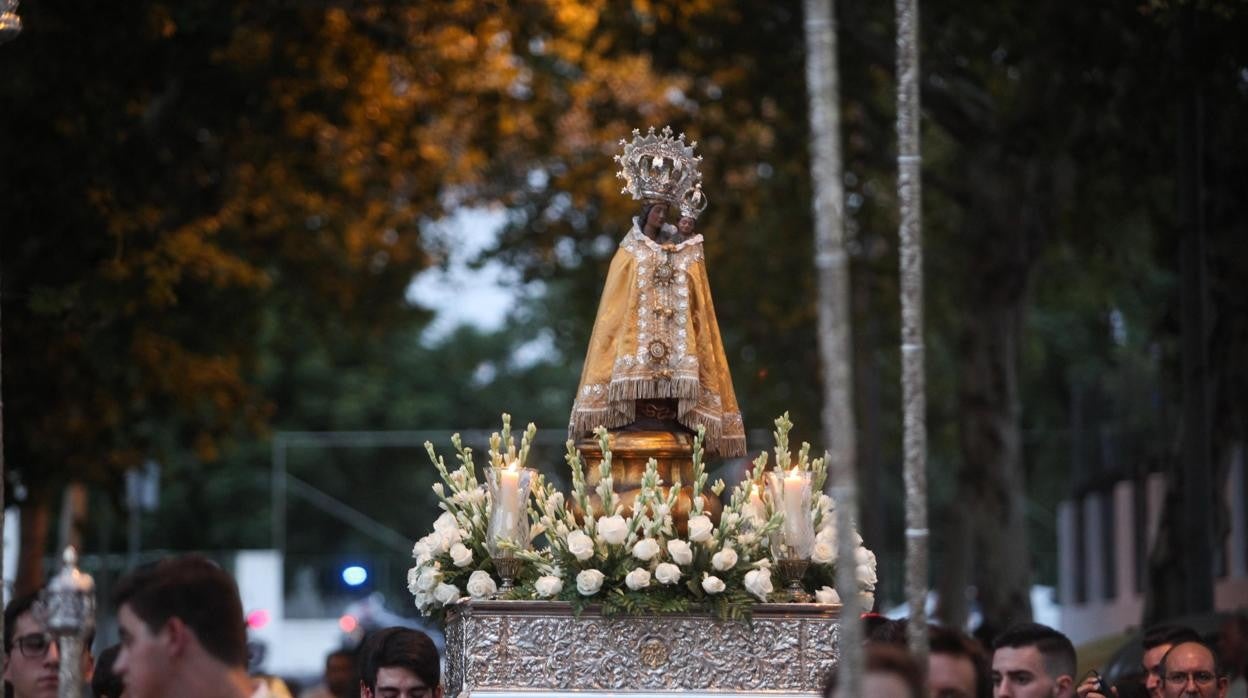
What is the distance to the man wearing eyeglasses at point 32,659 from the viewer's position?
9711 mm

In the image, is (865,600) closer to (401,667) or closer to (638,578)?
(638,578)

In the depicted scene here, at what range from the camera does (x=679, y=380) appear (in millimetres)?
10805

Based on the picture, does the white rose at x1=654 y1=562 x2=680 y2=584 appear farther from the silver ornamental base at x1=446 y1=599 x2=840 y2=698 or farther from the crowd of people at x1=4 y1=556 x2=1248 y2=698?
the crowd of people at x1=4 y1=556 x2=1248 y2=698

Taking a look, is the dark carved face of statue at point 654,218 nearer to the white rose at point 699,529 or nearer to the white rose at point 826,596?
the white rose at point 699,529

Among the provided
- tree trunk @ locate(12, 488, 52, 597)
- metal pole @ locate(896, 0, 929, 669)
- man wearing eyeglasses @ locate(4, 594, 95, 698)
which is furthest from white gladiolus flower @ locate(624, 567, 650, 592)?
tree trunk @ locate(12, 488, 52, 597)

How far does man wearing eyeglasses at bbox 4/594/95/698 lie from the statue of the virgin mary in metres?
2.35

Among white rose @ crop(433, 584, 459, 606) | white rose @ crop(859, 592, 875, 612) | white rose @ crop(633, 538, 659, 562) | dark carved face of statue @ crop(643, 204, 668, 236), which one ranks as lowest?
white rose @ crop(859, 592, 875, 612)

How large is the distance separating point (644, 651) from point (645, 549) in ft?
1.51

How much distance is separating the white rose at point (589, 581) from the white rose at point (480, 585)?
17.1 inches

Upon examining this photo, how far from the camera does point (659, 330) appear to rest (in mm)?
10883

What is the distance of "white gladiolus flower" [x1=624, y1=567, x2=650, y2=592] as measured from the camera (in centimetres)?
1031

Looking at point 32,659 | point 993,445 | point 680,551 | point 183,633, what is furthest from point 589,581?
point 993,445

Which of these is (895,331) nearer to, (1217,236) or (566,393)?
(1217,236)

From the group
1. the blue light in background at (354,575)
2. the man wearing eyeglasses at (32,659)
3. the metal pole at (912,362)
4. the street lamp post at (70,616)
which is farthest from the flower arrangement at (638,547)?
the blue light in background at (354,575)
